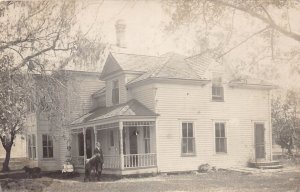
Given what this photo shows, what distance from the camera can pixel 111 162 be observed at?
12.6 metres

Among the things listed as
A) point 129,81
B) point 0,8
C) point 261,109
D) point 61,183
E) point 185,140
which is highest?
point 0,8

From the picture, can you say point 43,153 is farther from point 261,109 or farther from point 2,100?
point 261,109

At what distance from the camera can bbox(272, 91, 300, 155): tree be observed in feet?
36.5

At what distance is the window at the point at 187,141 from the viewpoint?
13.0m

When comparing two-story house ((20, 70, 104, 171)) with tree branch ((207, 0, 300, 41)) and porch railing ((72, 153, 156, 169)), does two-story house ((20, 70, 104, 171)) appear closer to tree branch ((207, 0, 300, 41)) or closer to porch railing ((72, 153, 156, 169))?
porch railing ((72, 153, 156, 169))

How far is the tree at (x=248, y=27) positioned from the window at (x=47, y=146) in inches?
253

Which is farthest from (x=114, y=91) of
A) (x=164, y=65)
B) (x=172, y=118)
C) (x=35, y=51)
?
(x=35, y=51)

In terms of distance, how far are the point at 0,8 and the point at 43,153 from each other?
22.2ft

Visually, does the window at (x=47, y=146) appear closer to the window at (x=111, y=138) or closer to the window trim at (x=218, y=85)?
the window at (x=111, y=138)

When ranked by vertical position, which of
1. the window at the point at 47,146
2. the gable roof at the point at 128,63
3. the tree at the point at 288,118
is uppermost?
the gable roof at the point at 128,63

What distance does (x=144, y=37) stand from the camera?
33.0 feet

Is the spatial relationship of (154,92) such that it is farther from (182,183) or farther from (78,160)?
(182,183)

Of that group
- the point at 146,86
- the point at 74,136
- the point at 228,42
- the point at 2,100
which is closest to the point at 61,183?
the point at 74,136

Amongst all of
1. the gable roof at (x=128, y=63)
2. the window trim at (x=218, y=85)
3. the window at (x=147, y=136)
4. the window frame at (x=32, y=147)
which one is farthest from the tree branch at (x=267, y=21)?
the window frame at (x=32, y=147)
